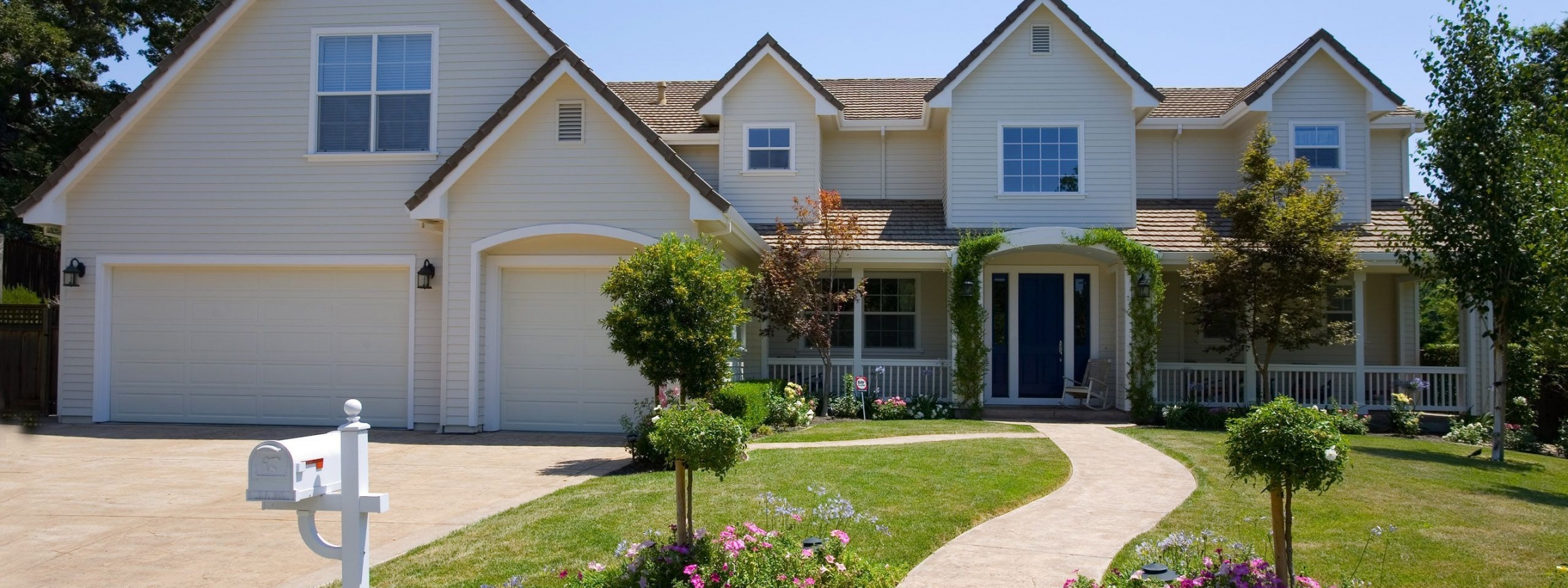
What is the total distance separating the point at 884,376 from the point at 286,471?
13.1 m

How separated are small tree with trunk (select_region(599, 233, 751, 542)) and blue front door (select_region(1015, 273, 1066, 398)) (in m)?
9.02

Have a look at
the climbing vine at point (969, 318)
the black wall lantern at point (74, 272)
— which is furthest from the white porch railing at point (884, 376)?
the black wall lantern at point (74, 272)

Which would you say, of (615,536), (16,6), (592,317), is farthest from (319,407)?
(16,6)

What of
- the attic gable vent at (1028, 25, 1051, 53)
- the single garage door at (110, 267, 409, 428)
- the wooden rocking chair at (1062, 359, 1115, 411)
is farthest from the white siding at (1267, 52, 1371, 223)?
the single garage door at (110, 267, 409, 428)

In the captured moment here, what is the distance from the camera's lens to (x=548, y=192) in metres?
13.4

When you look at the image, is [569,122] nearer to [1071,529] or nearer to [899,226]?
[899,226]

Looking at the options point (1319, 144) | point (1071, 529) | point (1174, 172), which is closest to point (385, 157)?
point (1071, 529)

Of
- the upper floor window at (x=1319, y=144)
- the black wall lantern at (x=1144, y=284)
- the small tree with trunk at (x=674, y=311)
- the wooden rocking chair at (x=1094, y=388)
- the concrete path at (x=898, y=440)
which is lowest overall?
the concrete path at (x=898, y=440)

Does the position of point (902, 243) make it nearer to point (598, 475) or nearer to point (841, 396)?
point (841, 396)

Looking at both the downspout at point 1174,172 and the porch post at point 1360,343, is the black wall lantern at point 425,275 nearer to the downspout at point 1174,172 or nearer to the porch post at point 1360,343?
the downspout at point 1174,172

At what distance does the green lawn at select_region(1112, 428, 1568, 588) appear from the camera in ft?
21.0

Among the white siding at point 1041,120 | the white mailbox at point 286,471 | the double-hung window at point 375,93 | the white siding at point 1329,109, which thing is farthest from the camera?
the white siding at point 1329,109

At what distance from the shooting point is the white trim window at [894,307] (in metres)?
18.4

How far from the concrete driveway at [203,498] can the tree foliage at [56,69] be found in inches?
527
